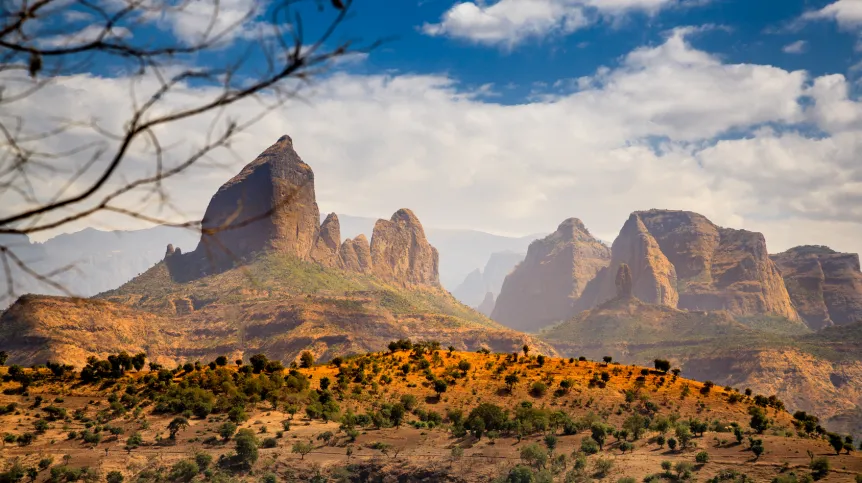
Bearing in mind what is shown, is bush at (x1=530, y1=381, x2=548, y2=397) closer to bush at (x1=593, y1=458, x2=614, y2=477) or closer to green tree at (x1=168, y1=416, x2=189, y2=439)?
bush at (x1=593, y1=458, x2=614, y2=477)

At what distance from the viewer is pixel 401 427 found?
181 ft

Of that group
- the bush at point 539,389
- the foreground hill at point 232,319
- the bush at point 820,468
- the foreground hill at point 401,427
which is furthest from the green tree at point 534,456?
the foreground hill at point 232,319

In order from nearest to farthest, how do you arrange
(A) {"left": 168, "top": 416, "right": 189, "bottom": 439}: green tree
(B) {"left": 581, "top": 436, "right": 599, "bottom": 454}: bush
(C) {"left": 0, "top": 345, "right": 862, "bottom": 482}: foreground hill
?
(C) {"left": 0, "top": 345, "right": 862, "bottom": 482}: foreground hill → (B) {"left": 581, "top": 436, "right": 599, "bottom": 454}: bush → (A) {"left": 168, "top": 416, "right": 189, "bottom": 439}: green tree

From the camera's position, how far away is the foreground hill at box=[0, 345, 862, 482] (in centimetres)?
4462

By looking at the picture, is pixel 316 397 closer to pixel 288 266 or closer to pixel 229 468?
pixel 229 468

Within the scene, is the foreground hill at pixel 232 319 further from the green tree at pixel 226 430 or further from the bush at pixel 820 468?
the bush at pixel 820 468

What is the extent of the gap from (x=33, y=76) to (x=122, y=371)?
68974 mm

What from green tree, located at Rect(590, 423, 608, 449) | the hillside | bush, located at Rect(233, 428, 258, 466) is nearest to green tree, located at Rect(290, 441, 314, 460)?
bush, located at Rect(233, 428, 258, 466)

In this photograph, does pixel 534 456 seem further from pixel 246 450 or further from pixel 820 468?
pixel 246 450

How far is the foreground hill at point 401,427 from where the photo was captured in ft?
146

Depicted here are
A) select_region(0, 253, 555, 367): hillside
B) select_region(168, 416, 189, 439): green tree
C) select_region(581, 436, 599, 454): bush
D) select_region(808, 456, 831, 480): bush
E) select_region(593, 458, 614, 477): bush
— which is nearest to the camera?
select_region(808, 456, 831, 480): bush

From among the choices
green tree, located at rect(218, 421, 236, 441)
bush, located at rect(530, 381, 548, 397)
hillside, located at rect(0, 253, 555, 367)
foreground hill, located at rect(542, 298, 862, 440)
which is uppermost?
hillside, located at rect(0, 253, 555, 367)

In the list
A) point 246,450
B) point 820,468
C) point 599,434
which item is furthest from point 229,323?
point 820,468

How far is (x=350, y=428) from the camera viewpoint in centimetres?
5212
